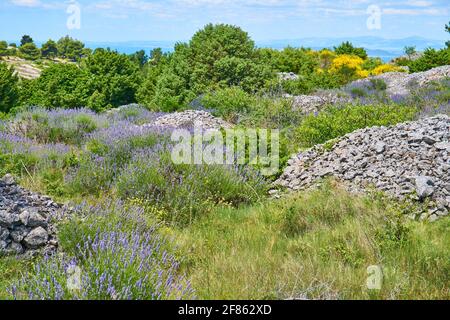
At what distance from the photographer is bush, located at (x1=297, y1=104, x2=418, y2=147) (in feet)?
29.4

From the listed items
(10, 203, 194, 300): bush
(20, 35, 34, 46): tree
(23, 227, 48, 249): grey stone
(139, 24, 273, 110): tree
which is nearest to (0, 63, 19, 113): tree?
(139, 24, 273, 110): tree

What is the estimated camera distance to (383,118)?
9.46 m

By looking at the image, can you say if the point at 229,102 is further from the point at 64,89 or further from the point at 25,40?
the point at 25,40

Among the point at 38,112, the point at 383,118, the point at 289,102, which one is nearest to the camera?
the point at 383,118

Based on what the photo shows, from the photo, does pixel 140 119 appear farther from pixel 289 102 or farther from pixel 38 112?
pixel 289 102

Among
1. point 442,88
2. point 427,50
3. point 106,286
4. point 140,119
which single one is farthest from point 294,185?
point 427,50

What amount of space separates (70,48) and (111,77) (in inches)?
2613

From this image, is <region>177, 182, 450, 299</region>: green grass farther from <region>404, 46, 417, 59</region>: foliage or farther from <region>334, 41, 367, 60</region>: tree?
<region>404, 46, 417, 59</region>: foliage

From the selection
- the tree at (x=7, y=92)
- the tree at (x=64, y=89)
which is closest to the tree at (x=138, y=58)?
the tree at (x=7, y=92)

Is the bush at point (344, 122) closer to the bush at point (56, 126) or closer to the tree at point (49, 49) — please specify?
the bush at point (56, 126)

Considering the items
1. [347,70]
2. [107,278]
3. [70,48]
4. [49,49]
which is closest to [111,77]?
[347,70]

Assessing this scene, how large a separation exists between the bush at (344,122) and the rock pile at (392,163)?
51.6 inches

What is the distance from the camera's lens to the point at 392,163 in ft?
20.9
